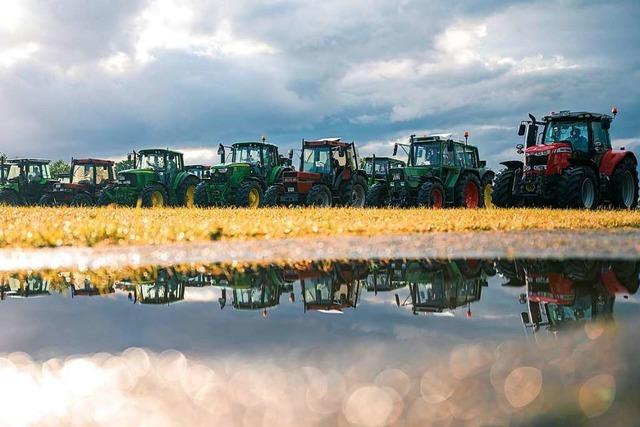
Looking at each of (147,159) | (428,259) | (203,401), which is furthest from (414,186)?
(203,401)

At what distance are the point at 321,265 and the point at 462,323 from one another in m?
2.69

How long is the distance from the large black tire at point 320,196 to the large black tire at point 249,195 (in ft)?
6.11

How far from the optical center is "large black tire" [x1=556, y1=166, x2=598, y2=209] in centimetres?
1833

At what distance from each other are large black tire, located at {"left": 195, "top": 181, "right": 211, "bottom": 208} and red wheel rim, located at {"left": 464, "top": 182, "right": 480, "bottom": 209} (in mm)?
9044

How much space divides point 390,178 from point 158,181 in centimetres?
929

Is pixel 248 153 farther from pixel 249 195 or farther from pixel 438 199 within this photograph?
pixel 438 199

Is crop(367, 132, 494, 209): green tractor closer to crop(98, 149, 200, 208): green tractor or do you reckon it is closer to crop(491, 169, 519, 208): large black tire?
crop(491, 169, 519, 208): large black tire

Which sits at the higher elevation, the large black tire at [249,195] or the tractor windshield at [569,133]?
the tractor windshield at [569,133]

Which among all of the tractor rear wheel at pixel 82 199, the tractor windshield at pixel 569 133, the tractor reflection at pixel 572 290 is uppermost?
the tractor windshield at pixel 569 133

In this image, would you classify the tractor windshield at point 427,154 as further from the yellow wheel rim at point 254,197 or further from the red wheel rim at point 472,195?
the yellow wheel rim at point 254,197

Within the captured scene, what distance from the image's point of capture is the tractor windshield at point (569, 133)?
2006cm

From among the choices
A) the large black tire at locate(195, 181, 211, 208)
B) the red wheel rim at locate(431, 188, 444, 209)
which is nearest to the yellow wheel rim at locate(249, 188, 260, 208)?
the large black tire at locate(195, 181, 211, 208)

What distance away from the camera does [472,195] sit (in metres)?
24.2

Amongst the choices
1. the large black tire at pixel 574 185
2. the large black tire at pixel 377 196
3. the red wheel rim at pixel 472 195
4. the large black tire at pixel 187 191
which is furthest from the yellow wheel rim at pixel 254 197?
the large black tire at pixel 574 185
